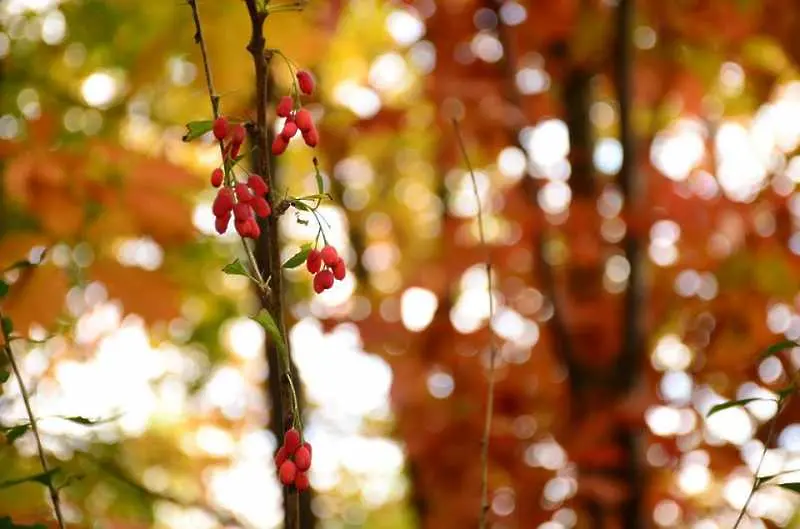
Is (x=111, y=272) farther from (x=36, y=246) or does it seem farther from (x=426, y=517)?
(x=426, y=517)

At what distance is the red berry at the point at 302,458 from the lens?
0.55 m

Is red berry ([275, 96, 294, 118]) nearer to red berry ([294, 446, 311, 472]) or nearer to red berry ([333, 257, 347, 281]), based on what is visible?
red berry ([333, 257, 347, 281])

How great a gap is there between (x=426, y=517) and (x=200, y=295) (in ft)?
3.50

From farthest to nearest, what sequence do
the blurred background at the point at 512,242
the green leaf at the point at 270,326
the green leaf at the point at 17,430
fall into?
the blurred background at the point at 512,242 < the green leaf at the point at 17,430 < the green leaf at the point at 270,326

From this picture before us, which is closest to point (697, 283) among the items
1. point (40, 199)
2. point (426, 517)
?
point (426, 517)

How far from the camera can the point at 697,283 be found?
6.34ft

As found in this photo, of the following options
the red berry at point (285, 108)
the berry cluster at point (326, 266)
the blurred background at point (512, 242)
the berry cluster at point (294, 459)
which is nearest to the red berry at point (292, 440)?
the berry cluster at point (294, 459)

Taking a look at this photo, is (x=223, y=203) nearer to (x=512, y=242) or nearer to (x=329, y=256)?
(x=329, y=256)

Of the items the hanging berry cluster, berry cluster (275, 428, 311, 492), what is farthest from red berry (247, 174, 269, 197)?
berry cluster (275, 428, 311, 492)

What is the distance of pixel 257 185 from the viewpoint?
56 centimetres

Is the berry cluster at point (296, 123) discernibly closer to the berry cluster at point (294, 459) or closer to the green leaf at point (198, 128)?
the green leaf at point (198, 128)

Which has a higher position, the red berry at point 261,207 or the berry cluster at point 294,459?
the red berry at point 261,207

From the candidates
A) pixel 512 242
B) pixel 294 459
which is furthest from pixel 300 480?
pixel 512 242

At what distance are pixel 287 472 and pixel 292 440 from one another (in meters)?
0.02
